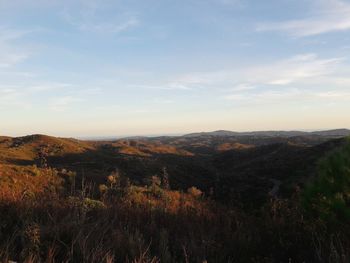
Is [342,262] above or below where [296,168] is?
above

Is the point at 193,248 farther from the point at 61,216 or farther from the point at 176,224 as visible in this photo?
the point at 61,216

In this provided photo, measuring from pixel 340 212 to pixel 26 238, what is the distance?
4048mm

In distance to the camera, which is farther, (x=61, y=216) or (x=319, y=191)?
(x=319, y=191)

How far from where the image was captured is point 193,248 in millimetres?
5102

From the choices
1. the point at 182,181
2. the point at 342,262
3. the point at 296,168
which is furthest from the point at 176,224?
the point at 296,168

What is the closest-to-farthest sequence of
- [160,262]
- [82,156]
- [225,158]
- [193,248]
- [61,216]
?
[160,262] → [193,248] → [61,216] → [82,156] → [225,158]

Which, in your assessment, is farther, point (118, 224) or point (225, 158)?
point (225, 158)

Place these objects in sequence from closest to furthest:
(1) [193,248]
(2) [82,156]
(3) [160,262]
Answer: (3) [160,262] → (1) [193,248] → (2) [82,156]

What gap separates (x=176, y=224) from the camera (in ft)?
20.9

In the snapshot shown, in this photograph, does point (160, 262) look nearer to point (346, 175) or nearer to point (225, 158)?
point (346, 175)

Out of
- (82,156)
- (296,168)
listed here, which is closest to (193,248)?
(296,168)

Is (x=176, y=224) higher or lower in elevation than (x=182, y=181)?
higher

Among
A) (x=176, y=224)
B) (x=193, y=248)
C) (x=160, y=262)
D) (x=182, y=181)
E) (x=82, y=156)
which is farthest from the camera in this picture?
(x=82, y=156)

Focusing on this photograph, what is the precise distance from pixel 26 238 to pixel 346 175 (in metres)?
4.27
